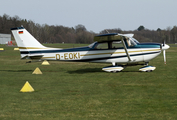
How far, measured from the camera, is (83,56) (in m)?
15.4

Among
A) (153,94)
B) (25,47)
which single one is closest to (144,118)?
(153,94)

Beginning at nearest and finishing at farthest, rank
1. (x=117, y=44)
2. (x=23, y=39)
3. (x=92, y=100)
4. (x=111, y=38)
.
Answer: (x=92, y=100) < (x=111, y=38) < (x=117, y=44) < (x=23, y=39)

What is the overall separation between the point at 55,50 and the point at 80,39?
191 ft

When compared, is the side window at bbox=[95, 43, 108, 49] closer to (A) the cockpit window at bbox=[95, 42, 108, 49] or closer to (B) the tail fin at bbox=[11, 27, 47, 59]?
(A) the cockpit window at bbox=[95, 42, 108, 49]

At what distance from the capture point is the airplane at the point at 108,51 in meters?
14.6

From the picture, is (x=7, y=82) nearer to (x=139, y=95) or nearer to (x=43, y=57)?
(x=43, y=57)

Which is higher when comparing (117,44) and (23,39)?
(23,39)

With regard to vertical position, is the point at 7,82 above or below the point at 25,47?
below

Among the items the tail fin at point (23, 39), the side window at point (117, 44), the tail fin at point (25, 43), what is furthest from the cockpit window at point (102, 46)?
the tail fin at point (23, 39)

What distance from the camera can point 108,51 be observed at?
49.1 ft

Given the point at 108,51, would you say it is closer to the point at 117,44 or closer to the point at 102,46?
the point at 102,46

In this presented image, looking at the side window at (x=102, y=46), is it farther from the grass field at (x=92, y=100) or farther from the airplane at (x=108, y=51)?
the grass field at (x=92, y=100)

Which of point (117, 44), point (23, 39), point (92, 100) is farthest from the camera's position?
point (23, 39)

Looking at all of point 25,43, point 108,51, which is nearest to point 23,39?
point 25,43
